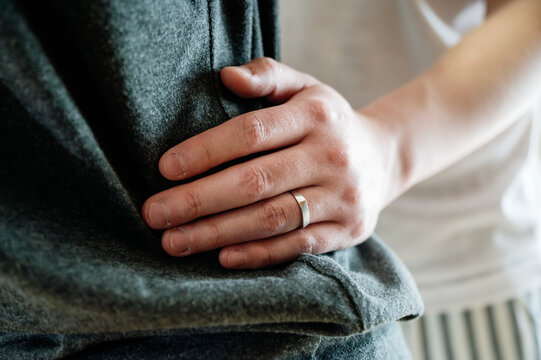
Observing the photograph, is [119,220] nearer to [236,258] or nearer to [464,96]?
[236,258]

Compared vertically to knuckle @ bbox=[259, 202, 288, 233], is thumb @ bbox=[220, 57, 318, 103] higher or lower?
higher

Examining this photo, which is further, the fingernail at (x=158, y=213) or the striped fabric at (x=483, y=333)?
the striped fabric at (x=483, y=333)

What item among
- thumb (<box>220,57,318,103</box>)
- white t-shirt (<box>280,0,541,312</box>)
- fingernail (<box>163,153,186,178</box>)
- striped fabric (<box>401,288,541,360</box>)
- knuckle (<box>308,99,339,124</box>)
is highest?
thumb (<box>220,57,318,103</box>)

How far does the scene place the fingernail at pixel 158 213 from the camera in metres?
0.39

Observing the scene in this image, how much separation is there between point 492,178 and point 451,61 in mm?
267

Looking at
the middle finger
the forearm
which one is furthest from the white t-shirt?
the middle finger

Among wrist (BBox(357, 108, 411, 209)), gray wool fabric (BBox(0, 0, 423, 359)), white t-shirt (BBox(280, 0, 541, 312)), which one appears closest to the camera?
gray wool fabric (BBox(0, 0, 423, 359))

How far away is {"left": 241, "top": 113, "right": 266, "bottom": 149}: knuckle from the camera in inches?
16.3

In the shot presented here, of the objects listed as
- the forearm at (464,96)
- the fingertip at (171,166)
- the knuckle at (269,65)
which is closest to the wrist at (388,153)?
the forearm at (464,96)

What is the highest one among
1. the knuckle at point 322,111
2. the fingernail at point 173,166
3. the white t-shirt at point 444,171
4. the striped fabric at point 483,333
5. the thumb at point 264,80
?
the thumb at point 264,80

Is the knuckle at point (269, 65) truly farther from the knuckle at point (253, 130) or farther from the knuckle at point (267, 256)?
the knuckle at point (267, 256)

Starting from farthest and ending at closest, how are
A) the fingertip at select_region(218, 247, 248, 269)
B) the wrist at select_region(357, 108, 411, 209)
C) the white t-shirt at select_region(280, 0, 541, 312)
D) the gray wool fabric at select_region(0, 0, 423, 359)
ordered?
the white t-shirt at select_region(280, 0, 541, 312) < the wrist at select_region(357, 108, 411, 209) < the fingertip at select_region(218, 247, 248, 269) < the gray wool fabric at select_region(0, 0, 423, 359)

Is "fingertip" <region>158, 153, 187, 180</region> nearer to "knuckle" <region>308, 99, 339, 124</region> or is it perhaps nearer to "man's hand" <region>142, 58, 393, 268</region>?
"man's hand" <region>142, 58, 393, 268</region>

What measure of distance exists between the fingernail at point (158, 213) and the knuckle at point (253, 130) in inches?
3.7
